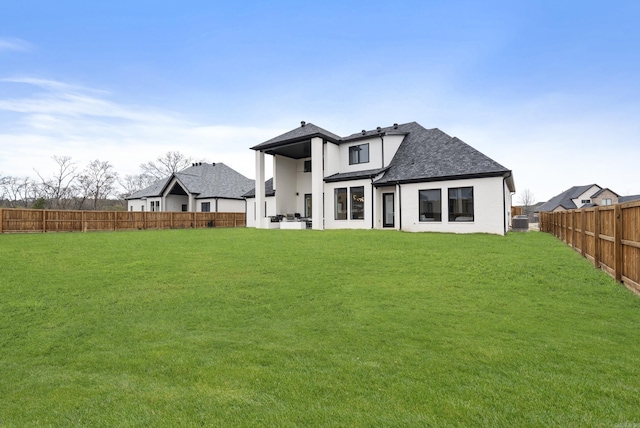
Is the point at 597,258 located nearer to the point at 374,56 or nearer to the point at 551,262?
the point at 551,262

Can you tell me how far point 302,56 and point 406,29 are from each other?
577 cm

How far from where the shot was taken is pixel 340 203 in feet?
68.8

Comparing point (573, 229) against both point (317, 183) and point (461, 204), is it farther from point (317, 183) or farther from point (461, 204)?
point (317, 183)

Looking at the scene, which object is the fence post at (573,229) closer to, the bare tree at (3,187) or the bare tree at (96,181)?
the bare tree at (96,181)

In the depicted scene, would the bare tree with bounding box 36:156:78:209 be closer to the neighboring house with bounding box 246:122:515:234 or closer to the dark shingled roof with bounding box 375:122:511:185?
the neighboring house with bounding box 246:122:515:234

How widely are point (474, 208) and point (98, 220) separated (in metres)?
24.5

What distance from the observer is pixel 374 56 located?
17.6 meters

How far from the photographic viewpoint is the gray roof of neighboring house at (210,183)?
1288 inches

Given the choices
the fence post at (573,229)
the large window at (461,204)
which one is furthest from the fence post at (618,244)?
the large window at (461,204)

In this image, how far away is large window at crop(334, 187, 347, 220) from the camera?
67.9 ft


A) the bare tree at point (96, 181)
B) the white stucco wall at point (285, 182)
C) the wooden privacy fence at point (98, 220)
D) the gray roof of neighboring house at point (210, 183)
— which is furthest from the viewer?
the bare tree at point (96, 181)

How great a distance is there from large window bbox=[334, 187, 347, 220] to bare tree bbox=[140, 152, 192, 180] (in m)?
41.1

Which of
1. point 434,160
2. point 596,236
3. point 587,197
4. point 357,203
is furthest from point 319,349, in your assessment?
point 587,197

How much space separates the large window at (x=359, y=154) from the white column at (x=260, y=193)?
257 inches
